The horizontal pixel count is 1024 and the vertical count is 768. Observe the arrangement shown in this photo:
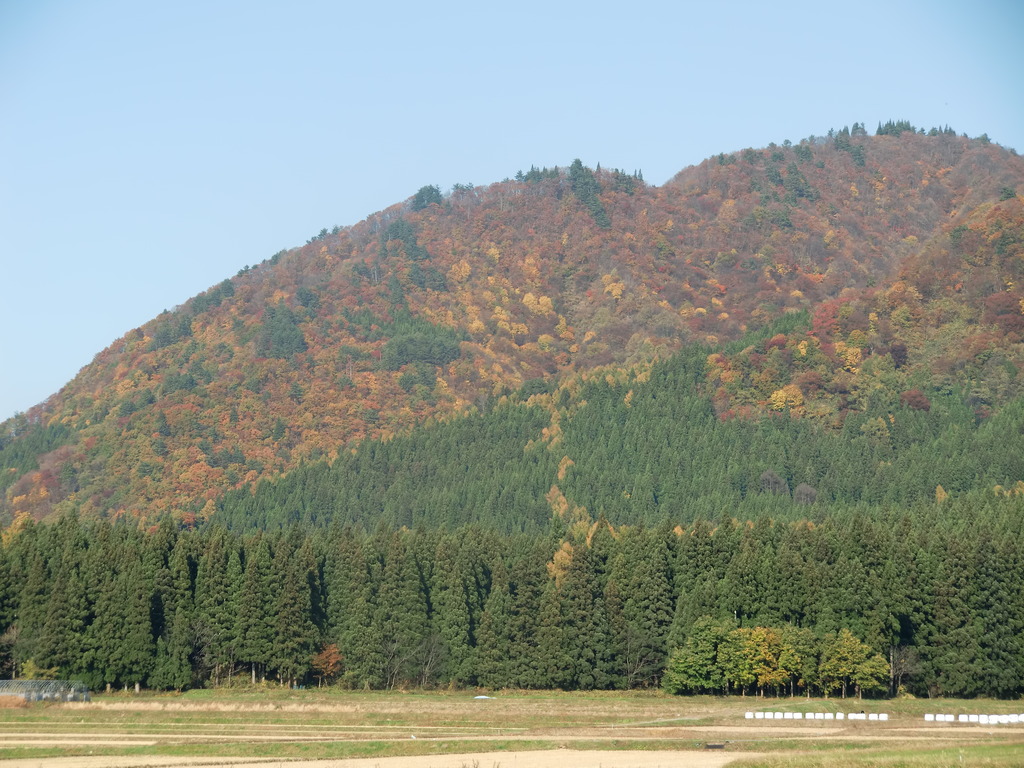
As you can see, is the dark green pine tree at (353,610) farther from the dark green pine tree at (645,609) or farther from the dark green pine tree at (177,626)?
the dark green pine tree at (645,609)

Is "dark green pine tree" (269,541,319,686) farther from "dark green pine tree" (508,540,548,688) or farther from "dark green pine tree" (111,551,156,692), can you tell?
"dark green pine tree" (508,540,548,688)

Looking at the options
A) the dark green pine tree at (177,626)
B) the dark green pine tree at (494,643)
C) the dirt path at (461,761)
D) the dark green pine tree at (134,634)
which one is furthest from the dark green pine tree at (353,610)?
the dirt path at (461,761)

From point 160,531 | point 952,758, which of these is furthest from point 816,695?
point 160,531

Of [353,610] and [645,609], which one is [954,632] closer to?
[645,609]

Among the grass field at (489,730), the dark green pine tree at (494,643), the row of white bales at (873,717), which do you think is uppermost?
the dark green pine tree at (494,643)

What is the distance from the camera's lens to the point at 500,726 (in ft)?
306

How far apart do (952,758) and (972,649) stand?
160ft

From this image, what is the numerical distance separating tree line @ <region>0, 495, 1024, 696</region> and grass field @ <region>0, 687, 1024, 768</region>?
622 cm

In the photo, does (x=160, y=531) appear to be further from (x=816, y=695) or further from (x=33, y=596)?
(x=816, y=695)

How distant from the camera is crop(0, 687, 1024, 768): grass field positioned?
7869 cm

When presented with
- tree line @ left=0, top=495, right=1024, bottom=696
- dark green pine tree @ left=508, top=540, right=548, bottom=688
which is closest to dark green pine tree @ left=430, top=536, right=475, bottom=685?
tree line @ left=0, top=495, right=1024, bottom=696

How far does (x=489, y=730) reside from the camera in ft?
297

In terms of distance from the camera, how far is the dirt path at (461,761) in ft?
242

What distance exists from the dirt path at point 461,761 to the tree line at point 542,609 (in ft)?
147
